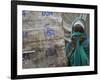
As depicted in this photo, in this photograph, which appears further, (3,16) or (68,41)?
(68,41)

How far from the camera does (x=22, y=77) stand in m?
1.83

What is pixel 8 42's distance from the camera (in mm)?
1813

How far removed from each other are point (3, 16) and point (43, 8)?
365 millimetres

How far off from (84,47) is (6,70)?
777 mm

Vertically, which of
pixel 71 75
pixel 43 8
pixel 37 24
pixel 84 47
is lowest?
pixel 71 75

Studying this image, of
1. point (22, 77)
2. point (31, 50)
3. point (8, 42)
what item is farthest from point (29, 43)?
point (22, 77)

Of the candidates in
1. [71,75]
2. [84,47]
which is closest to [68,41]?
[84,47]

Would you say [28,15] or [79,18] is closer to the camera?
[28,15]

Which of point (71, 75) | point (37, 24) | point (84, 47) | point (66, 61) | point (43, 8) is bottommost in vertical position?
point (71, 75)

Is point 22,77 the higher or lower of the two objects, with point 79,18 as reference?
lower

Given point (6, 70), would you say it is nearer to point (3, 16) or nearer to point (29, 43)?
point (29, 43)

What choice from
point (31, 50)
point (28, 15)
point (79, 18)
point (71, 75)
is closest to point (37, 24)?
point (28, 15)

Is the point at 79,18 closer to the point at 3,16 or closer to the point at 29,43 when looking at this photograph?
the point at 29,43

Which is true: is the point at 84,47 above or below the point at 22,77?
above
